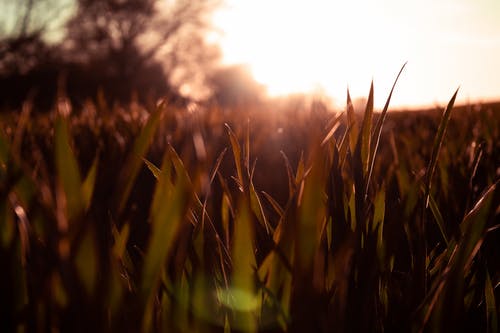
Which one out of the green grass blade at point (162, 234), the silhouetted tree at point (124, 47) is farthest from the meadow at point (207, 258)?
the silhouetted tree at point (124, 47)

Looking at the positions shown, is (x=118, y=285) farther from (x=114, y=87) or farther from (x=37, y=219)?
(x=114, y=87)

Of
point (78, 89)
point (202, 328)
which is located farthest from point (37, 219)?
point (78, 89)

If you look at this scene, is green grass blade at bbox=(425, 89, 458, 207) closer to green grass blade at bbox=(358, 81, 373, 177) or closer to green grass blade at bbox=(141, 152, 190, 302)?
green grass blade at bbox=(358, 81, 373, 177)

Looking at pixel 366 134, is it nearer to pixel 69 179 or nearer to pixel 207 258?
pixel 207 258

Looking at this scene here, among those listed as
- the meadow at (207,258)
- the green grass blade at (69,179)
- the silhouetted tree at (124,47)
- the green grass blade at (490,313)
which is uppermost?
the silhouetted tree at (124,47)

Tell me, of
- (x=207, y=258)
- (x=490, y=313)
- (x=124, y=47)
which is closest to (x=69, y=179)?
(x=207, y=258)

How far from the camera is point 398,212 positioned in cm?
42

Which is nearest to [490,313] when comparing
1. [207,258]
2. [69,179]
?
[207,258]

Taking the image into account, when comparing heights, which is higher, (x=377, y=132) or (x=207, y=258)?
(x=377, y=132)

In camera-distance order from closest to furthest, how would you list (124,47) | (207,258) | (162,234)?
(162,234), (207,258), (124,47)

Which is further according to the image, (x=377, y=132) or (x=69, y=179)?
(x=377, y=132)

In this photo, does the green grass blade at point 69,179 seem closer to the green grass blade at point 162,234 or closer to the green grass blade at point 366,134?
the green grass blade at point 162,234

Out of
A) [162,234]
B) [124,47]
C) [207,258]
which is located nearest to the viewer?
[162,234]

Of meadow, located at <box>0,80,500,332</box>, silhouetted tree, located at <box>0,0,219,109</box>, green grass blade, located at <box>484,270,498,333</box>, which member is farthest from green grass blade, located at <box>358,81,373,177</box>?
silhouetted tree, located at <box>0,0,219,109</box>
